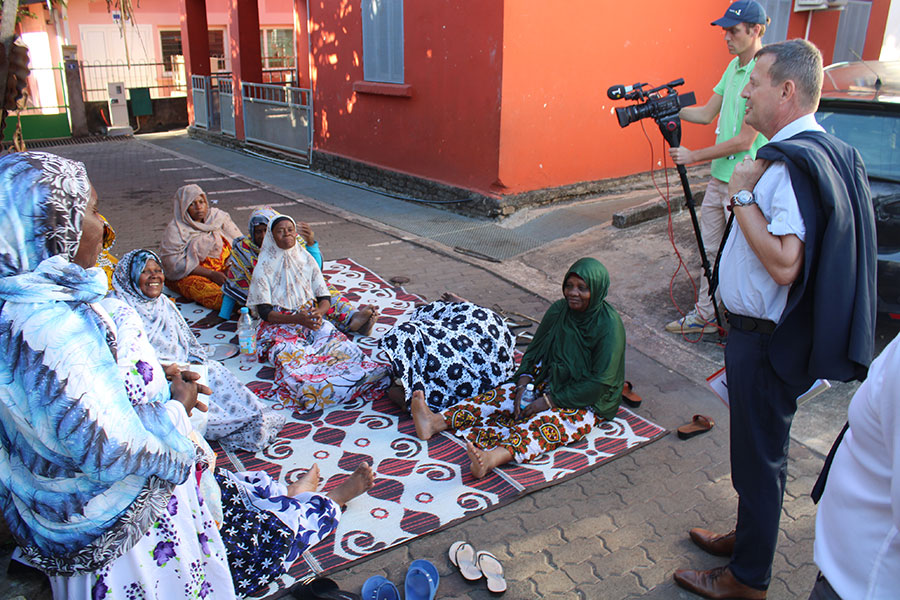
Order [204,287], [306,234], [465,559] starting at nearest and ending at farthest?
[465,559], [306,234], [204,287]

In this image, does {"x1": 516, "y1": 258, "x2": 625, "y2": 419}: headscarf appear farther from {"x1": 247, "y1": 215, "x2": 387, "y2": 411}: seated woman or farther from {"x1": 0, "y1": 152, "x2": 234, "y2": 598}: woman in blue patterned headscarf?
{"x1": 0, "y1": 152, "x2": 234, "y2": 598}: woman in blue patterned headscarf

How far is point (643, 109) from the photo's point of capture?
170 inches

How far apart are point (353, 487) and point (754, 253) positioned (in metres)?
2.02

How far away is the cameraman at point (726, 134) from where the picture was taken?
14.2 feet

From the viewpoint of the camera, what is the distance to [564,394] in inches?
146

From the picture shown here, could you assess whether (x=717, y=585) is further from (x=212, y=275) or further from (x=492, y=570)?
(x=212, y=275)

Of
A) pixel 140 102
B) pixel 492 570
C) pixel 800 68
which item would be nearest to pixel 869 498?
pixel 800 68

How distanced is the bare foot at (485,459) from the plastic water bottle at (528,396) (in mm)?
418

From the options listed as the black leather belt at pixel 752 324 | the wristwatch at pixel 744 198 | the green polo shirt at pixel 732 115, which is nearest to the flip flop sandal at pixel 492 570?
the black leather belt at pixel 752 324

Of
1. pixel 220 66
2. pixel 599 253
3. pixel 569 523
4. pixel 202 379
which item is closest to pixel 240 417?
pixel 202 379

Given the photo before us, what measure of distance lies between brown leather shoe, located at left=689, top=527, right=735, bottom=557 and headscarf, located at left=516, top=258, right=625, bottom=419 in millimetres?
950

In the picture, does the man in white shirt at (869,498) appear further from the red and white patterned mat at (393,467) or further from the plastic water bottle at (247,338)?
the plastic water bottle at (247,338)

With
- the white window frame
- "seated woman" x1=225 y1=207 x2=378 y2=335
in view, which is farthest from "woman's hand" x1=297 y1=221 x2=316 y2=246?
the white window frame

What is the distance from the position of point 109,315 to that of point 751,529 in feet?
7.54
